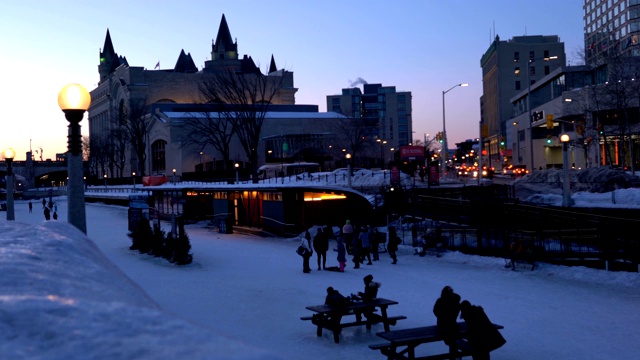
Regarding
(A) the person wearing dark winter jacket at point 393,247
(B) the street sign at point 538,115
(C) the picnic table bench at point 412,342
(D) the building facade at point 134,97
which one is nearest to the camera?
(C) the picnic table bench at point 412,342

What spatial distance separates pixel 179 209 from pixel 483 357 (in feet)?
127

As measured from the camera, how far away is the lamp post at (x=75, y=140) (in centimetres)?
941

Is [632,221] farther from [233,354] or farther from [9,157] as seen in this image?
[233,354]

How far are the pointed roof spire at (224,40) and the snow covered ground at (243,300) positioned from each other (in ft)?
444

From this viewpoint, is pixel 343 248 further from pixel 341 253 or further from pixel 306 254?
Result: pixel 306 254

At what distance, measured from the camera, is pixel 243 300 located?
16.6m

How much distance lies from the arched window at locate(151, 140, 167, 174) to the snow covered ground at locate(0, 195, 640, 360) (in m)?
73.8

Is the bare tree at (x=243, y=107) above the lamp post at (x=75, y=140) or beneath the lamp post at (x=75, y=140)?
above

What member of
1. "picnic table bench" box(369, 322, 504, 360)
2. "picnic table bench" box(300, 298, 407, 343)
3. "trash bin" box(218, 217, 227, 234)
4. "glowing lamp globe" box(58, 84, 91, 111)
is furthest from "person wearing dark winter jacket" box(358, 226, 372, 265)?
"trash bin" box(218, 217, 227, 234)

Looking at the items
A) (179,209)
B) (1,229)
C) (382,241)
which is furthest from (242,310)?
(179,209)

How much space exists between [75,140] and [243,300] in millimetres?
8177

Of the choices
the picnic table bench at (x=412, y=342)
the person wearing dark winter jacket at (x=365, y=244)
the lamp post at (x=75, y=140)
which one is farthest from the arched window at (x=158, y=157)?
the picnic table bench at (x=412, y=342)

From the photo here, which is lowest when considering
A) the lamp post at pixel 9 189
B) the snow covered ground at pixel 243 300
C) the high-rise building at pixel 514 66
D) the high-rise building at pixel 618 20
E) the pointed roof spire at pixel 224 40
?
the snow covered ground at pixel 243 300

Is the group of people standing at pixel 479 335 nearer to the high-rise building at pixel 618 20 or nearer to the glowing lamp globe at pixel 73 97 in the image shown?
the glowing lamp globe at pixel 73 97
